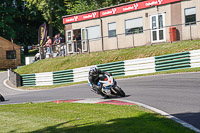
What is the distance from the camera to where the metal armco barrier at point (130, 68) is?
19589 mm

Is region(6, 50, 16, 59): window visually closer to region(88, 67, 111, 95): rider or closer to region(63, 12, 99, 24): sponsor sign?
region(63, 12, 99, 24): sponsor sign

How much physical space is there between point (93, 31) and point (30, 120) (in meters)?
20.8

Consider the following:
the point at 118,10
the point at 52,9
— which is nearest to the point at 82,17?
the point at 118,10

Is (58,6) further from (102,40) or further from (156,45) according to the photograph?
(156,45)

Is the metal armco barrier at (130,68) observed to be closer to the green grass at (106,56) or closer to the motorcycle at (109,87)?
the green grass at (106,56)

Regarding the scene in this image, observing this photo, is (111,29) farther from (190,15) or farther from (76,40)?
(190,15)

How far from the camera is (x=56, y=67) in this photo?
29266mm

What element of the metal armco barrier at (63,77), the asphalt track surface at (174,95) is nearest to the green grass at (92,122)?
the asphalt track surface at (174,95)

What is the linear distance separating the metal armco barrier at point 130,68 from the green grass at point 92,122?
33.6ft

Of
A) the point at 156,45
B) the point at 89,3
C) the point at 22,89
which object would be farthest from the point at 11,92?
the point at 89,3

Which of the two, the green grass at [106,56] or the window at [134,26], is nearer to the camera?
the green grass at [106,56]

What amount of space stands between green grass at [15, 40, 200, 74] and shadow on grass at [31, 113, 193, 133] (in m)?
14.1

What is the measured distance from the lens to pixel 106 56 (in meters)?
26.5

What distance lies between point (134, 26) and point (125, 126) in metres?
19.5
